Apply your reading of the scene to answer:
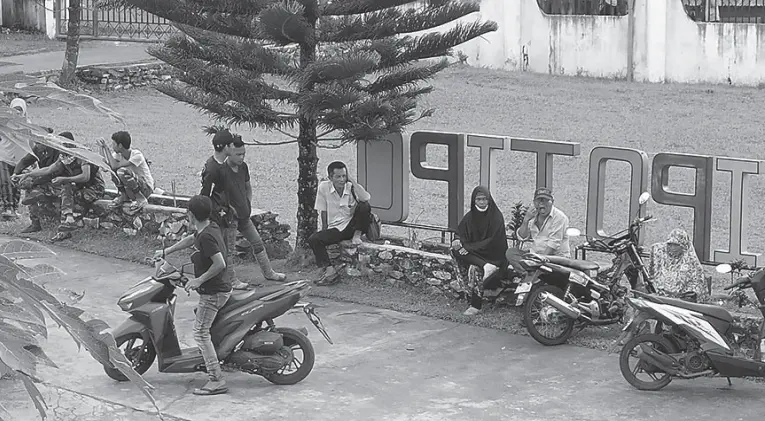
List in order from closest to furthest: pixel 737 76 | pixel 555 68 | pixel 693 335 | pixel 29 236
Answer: pixel 693 335, pixel 29 236, pixel 737 76, pixel 555 68

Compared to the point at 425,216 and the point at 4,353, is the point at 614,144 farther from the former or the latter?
the point at 4,353

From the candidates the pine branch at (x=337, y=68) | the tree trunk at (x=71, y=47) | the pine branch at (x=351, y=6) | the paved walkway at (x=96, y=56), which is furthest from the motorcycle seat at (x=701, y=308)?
the paved walkway at (x=96, y=56)

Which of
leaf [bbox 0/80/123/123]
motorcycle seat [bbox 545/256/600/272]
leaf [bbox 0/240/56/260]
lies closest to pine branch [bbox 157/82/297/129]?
motorcycle seat [bbox 545/256/600/272]

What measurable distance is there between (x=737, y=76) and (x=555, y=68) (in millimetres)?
3570

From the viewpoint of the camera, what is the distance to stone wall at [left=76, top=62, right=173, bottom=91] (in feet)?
73.5

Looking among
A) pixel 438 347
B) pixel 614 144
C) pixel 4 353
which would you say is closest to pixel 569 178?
pixel 614 144

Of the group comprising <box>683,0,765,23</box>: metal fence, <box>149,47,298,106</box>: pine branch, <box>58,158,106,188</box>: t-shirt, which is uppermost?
<box>683,0,765,23</box>: metal fence

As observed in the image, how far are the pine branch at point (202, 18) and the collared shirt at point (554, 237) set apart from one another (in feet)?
11.5

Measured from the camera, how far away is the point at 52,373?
8734mm

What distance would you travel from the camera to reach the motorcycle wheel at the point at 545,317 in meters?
9.09

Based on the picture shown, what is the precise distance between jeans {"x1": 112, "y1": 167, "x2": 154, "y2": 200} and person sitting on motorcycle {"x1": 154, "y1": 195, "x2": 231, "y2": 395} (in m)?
4.66

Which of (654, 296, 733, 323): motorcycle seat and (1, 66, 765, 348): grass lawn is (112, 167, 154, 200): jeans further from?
(654, 296, 733, 323): motorcycle seat

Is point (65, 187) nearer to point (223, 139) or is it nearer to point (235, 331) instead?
point (223, 139)

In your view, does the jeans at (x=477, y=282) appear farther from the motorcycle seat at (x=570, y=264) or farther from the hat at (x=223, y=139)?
the hat at (x=223, y=139)
